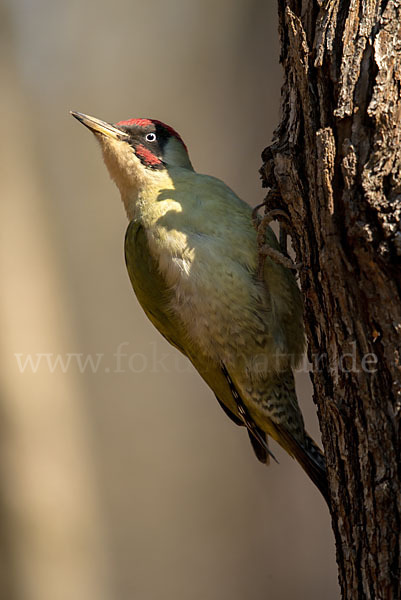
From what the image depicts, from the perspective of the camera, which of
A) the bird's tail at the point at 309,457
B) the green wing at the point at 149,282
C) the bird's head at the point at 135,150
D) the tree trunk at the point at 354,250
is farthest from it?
the bird's head at the point at 135,150

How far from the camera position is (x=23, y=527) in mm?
4164

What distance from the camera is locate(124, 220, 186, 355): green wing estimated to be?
2.85 m

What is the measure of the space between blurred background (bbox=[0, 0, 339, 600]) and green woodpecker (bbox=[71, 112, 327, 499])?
5.76ft

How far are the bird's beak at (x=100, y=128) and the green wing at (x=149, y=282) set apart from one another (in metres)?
0.51

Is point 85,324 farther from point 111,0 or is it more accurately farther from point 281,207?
point 281,207

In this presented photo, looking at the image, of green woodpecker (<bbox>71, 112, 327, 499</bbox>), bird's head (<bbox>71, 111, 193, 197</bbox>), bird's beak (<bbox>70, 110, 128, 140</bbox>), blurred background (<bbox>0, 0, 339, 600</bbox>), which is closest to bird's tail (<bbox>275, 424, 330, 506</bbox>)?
green woodpecker (<bbox>71, 112, 327, 499</bbox>)

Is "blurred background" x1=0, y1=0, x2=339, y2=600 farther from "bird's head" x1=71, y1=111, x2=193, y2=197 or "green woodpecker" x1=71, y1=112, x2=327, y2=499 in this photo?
"green woodpecker" x1=71, y1=112, x2=327, y2=499

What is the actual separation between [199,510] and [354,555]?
3.30 metres

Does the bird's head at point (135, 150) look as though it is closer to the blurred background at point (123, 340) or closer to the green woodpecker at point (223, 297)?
the green woodpecker at point (223, 297)

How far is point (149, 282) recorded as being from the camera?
2.91m

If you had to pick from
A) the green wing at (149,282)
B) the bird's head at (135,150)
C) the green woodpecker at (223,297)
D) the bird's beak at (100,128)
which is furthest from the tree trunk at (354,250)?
the bird's beak at (100,128)

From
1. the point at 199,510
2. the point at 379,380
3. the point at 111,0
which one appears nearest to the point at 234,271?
the point at 379,380

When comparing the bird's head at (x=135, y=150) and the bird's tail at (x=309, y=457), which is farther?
the bird's head at (x=135, y=150)

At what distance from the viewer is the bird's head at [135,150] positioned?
122 inches
